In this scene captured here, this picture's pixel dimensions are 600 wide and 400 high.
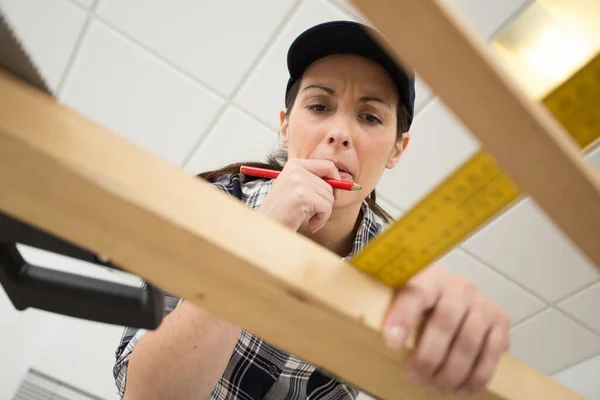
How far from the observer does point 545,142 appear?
0.24 meters

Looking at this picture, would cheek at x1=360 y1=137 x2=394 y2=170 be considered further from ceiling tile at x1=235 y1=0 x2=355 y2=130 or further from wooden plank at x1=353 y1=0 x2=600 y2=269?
ceiling tile at x1=235 y1=0 x2=355 y2=130

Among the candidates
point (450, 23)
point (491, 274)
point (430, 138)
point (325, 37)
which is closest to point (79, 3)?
point (325, 37)

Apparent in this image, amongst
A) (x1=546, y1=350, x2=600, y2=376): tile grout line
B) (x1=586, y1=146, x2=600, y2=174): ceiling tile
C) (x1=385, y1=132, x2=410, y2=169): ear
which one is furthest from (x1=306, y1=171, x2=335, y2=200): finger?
(x1=546, y1=350, x2=600, y2=376): tile grout line

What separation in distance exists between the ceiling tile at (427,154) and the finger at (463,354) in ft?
3.66

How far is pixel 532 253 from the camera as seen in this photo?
1.71m

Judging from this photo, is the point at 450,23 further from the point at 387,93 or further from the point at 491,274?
the point at 491,274

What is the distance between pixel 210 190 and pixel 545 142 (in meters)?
0.21

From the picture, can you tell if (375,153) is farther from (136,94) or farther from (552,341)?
(552,341)

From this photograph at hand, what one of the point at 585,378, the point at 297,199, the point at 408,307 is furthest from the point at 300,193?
the point at 585,378

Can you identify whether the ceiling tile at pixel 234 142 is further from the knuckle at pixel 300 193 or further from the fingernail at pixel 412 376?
the fingernail at pixel 412 376

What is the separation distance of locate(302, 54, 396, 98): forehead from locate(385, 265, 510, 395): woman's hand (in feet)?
1.82

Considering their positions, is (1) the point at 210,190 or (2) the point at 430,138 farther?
(2) the point at 430,138

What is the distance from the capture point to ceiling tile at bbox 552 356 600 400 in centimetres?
201

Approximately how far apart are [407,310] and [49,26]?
154cm
